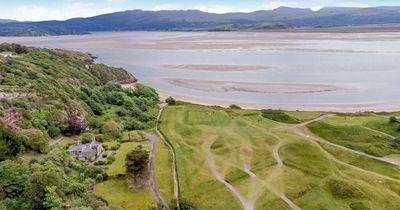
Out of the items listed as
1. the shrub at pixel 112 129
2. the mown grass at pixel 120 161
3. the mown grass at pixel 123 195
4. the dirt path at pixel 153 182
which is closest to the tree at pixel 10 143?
the mown grass at pixel 123 195

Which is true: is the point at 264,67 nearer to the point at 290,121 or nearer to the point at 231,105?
the point at 231,105

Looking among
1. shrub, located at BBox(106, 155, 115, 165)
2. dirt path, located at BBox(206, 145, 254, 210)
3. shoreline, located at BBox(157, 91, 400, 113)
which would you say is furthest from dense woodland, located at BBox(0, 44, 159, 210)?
shoreline, located at BBox(157, 91, 400, 113)

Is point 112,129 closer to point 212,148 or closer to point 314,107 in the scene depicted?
point 212,148

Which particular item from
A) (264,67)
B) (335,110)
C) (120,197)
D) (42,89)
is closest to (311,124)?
(335,110)

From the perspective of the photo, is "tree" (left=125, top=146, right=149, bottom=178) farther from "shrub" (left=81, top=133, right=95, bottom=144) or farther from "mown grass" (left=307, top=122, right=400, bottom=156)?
"mown grass" (left=307, top=122, right=400, bottom=156)

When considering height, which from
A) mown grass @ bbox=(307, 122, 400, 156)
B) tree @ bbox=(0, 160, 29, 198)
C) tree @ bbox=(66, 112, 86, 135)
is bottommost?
mown grass @ bbox=(307, 122, 400, 156)

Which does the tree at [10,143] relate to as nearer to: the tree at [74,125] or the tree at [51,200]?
the tree at [51,200]
